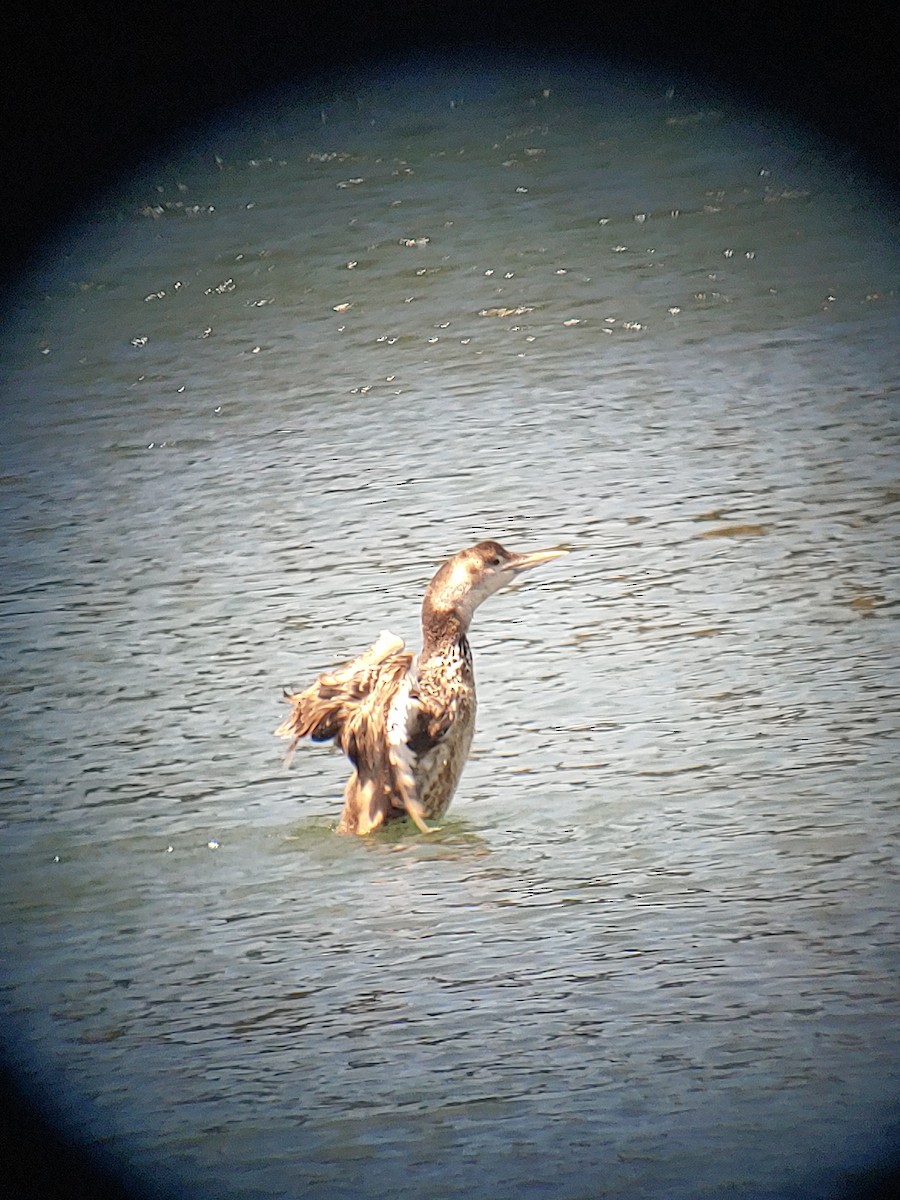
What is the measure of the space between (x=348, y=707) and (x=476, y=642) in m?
0.54

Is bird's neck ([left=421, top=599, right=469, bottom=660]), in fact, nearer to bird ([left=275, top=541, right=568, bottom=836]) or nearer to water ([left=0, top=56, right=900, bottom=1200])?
bird ([left=275, top=541, right=568, bottom=836])

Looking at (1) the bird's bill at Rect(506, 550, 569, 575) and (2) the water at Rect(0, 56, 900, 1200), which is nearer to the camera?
(2) the water at Rect(0, 56, 900, 1200)

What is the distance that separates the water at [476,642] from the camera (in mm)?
2271

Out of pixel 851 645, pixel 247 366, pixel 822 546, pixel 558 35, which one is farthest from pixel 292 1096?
pixel 558 35

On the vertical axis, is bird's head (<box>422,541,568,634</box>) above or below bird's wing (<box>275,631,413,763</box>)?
above

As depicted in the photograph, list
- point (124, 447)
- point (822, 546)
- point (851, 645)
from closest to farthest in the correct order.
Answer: point (851, 645) < point (822, 546) < point (124, 447)

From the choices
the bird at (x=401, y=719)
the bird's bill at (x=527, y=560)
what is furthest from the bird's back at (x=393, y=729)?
the bird's bill at (x=527, y=560)

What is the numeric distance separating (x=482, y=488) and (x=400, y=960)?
5.29 ft

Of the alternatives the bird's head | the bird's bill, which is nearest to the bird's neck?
the bird's head

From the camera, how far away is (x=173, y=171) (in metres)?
5.59

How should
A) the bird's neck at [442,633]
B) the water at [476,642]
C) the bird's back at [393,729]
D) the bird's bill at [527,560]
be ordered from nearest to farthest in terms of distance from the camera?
the water at [476,642]
the bird's back at [393,729]
the bird's neck at [442,633]
the bird's bill at [527,560]

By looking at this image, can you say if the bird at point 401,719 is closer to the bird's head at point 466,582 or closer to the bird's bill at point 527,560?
the bird's head at point 466,582

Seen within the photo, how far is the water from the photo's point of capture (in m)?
2.27

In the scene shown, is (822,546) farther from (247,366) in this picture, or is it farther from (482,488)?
(247,366)
